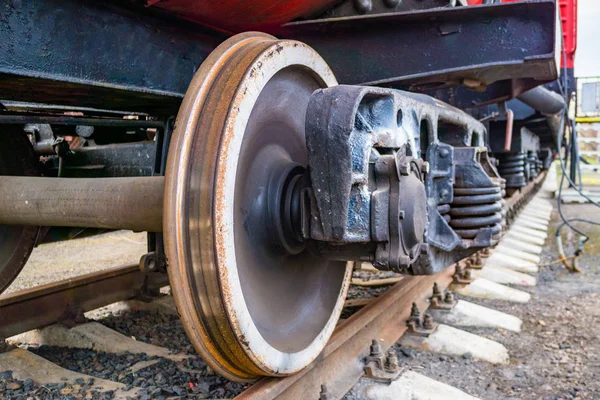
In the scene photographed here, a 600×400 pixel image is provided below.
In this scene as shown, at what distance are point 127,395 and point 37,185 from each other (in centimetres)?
84

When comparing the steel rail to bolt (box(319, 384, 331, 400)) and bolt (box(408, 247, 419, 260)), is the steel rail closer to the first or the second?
bolt (box(319, 384, 331, 400))

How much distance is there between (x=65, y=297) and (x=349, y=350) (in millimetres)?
1515

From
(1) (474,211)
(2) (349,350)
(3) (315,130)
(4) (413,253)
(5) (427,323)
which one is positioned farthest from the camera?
(5) (427,323)

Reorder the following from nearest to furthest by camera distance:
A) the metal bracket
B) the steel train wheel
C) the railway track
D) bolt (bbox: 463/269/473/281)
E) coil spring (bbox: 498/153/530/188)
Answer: the steel train wheel
the railway track
the metal bracket
bolt (bbox: 463/269/473/281)
coil spring (bbox: 498/153/530/188)

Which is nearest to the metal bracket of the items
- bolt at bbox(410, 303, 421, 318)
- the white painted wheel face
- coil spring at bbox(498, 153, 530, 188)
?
bolt at bbox(410, 303, 421, 318)

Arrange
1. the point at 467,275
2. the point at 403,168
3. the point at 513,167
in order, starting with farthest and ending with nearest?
the point at 513,167 < the point at 467,275 < the point at 403,168

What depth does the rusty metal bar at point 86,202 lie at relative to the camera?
168 cm

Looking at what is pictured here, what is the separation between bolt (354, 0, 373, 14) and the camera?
7.39ft

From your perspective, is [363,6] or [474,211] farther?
[474,211]

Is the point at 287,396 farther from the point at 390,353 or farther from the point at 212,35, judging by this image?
the point at 212,35

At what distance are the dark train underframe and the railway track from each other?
22 cm

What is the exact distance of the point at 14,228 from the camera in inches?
105

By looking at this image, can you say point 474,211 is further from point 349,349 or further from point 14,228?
point 14,228

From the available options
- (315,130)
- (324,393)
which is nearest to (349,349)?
(324,393)
